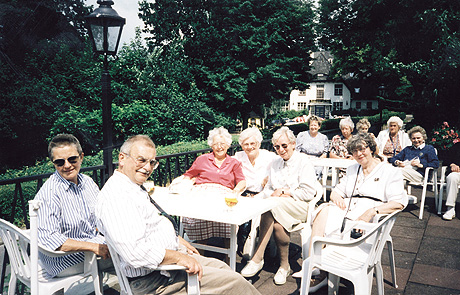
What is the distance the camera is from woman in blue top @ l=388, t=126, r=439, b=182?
539cm

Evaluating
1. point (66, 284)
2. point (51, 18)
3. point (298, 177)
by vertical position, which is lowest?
point (66, 284)

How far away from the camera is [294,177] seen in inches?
144

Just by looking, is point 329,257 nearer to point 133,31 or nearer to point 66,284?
point 66,284

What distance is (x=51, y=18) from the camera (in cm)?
1551

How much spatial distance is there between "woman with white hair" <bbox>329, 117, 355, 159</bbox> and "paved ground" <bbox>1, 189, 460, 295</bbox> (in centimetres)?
161

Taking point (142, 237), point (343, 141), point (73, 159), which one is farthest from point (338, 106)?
point (142, 237)

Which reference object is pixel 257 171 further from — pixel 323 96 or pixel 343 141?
pixel 323 96

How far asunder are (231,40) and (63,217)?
18.2m

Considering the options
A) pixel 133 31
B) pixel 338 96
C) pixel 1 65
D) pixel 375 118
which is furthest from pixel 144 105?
pixel 338 96

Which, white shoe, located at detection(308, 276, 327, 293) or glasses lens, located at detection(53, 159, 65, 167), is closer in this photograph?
glasses lens, located at detection(53, 159, 65, 167)

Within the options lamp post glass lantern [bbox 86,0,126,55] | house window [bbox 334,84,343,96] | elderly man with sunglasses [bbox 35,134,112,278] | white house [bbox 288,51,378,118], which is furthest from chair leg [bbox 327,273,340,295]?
house window [bbox 334,84,343,96]

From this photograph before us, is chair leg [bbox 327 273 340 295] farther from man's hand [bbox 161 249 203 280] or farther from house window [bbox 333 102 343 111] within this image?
house window [bbox 333 102 343 111]

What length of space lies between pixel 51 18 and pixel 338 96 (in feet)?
153

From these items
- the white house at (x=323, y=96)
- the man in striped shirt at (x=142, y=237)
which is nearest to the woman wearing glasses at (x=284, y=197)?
the man in striped shirt at (x=142, y=237)
